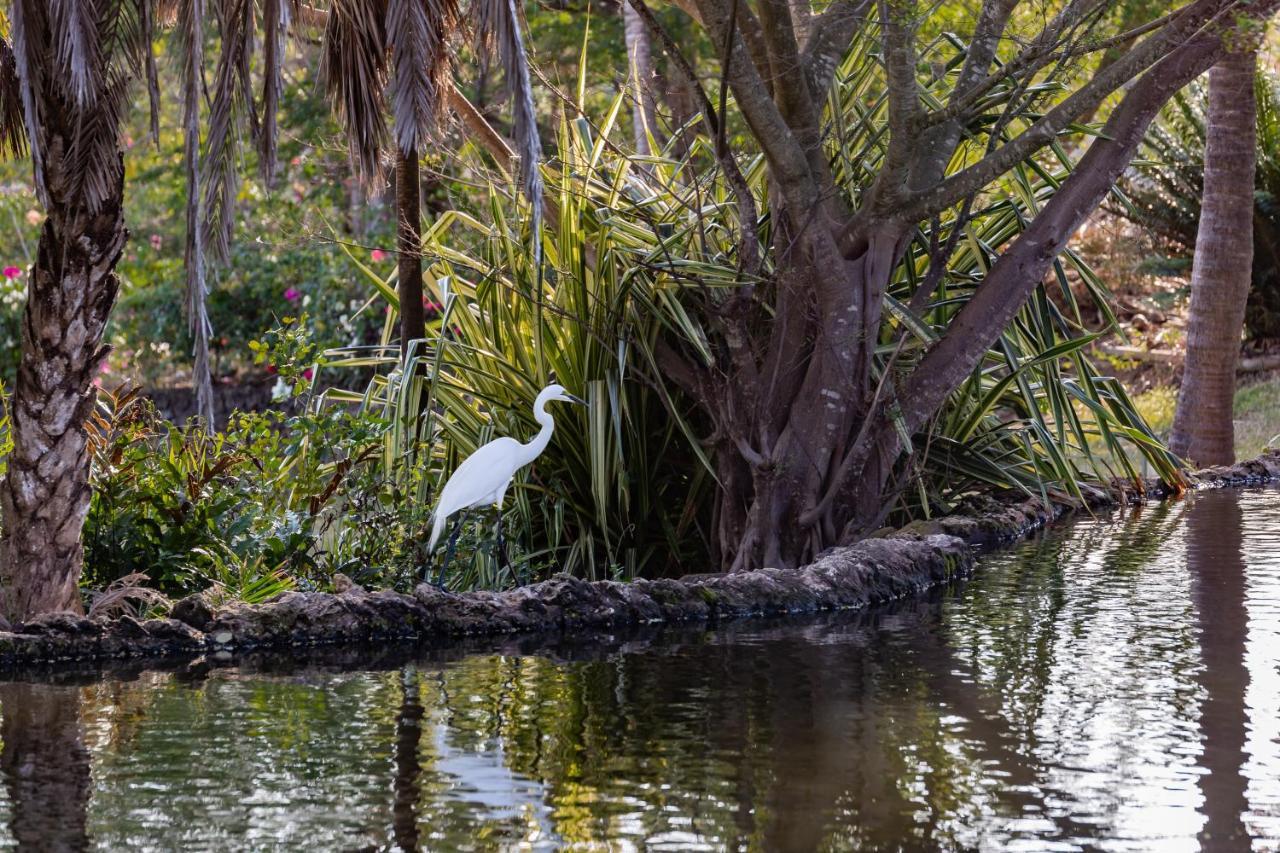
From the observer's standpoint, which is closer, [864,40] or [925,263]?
[864,40]

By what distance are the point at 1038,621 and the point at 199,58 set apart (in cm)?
339

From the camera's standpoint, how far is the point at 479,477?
5852 millimetres

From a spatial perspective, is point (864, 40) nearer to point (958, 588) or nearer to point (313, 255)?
point (958, 588)

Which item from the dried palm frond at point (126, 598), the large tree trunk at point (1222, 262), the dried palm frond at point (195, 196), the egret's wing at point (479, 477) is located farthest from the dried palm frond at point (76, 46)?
the large tree trunk at point (1222, 262)

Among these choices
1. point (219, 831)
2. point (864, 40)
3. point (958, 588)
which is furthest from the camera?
point (864, 40)

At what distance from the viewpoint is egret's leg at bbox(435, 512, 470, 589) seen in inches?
228

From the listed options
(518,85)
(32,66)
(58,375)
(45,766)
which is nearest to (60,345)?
(58,375)

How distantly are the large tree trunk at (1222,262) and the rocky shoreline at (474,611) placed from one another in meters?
4.70

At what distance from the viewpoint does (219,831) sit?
3021 millimetres

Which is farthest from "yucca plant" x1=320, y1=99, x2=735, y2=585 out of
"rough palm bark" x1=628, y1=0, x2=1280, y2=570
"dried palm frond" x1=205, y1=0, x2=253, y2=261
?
"dried palm frond" x1=205, y1=0, x2=253, y2=261

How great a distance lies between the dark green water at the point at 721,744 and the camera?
9.93 feet

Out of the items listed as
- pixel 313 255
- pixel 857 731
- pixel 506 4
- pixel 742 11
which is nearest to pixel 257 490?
pixel 506 4

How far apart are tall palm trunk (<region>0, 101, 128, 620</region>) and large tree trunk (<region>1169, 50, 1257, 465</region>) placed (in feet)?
24.7

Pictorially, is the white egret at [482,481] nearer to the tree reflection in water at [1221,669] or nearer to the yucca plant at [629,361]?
the yucca plant at [629,361]
